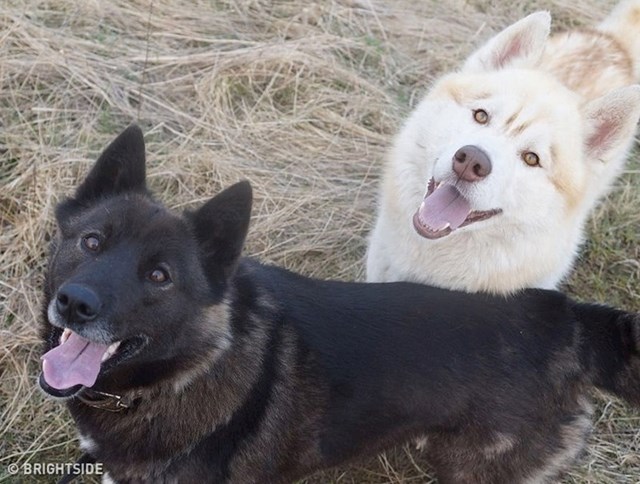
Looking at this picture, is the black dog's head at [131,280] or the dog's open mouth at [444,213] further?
the dog's open mouth at [444,213]

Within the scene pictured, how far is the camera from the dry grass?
12.6ft

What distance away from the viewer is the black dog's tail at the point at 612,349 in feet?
9.39

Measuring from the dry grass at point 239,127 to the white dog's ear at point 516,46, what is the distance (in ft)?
4.54

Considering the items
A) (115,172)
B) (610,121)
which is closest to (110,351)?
(115,172)

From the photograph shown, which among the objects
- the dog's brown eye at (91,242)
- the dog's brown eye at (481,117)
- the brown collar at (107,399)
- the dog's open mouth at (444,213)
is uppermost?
the dog's brown eye at (481,117)

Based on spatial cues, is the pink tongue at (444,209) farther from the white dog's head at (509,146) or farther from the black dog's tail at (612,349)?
the black dog's tail at (612,349)

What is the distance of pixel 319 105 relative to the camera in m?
5.23

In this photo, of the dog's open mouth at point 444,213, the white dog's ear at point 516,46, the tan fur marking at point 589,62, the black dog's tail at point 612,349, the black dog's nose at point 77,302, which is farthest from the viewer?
the tan fur marking at point 589,62

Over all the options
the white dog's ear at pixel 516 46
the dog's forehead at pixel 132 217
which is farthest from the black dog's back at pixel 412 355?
the white dog's ear at pixel 516 46

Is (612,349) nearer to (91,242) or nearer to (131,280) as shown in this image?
(131,280)

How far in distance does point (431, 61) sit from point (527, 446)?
3.62m

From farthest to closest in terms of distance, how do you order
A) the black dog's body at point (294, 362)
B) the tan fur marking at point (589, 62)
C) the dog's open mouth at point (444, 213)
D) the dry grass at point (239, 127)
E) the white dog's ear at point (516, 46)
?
the tan fur marking at point (589, 62) → the dry grass at point (239, 127) → the white dog's ear at point (516, 46) → the dog's open mouth at point (444, 213) → the black dog's body at point (294, 362)

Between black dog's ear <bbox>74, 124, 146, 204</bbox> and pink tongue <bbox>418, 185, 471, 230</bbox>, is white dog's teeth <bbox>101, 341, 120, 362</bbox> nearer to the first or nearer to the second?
black dog's ear <bbox>74, 124, 146, 204</bbox>

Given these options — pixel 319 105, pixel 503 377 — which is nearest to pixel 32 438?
pixel 503 377
